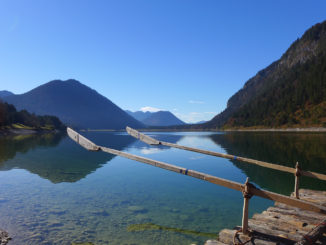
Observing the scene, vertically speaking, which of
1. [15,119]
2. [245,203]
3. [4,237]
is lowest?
[4,237]

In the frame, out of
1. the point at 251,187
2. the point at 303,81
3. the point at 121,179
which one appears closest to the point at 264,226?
the point at 251,187

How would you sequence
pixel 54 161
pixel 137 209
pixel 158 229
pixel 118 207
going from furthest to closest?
pixel 54 161, pixel 118 207, pixel 137 209, pixel 158 229

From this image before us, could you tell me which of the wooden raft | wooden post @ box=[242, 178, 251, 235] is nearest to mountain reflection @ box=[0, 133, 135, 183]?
the wooden raft

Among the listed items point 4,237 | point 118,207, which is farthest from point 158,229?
point 4,237

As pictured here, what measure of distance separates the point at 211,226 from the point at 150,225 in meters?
3.29

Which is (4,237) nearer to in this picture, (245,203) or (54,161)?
(245,203)

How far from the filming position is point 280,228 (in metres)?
7.19

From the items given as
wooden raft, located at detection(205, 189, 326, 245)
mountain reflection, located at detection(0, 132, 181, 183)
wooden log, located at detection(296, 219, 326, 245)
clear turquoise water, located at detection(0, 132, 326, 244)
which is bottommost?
mountain reflection, located at detection(0, 132, 181, 183)

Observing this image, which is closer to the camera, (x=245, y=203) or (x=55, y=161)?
(x=245, y=203)

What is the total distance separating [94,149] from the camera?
10492 millimetres

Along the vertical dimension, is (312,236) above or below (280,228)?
above

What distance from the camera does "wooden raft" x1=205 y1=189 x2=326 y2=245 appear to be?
625 cm

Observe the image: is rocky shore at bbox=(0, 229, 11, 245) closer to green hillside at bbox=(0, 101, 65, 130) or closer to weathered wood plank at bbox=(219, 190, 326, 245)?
weathered wood plank at bbox=(219, 190, 326, 245)

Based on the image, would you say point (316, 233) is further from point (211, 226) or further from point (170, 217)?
point (170, 217)
